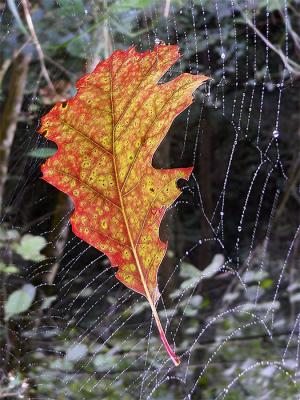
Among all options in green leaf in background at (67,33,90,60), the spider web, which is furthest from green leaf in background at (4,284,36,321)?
green leaf in background at (67,33,90,60)

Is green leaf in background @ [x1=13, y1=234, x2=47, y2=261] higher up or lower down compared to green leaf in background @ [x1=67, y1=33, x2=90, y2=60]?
lower down

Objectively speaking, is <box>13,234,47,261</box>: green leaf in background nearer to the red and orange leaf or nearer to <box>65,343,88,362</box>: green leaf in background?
<box>65,343,88,362</box>: green leaf in background

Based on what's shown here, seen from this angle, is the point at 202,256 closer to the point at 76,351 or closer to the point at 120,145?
the point at 76,351

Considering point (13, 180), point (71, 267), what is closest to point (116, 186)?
point (71, 267)

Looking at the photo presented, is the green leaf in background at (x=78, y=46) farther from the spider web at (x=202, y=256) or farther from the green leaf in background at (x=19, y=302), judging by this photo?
the green leaf in background at (x=19, y=302)

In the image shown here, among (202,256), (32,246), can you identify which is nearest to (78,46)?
(32,246)

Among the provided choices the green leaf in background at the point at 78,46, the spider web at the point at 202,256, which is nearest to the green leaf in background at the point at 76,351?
the spider web at the point at 202,256
